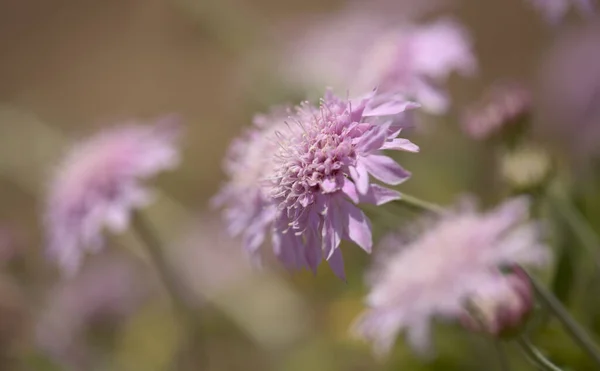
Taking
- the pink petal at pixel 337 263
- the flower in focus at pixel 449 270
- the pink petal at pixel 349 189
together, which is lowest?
the flower in focus at pixel 449 270

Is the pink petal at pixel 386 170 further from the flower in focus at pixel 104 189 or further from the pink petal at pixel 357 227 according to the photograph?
the flower in focus at pixel 104 189

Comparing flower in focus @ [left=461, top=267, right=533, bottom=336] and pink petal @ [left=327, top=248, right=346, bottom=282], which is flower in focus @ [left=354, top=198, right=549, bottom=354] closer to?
flower in focus @ [left=461, top=267, right=533, bottom=336]

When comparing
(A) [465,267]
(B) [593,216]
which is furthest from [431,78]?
(B) [593,216]

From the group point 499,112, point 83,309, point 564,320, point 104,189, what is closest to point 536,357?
point 564,320

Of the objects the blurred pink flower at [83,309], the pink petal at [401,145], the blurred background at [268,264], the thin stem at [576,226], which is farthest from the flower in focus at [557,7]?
the blurred pink flower at [83,309]

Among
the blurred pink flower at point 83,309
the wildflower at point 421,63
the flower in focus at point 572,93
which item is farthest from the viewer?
the blurred pink flower at point 83,309

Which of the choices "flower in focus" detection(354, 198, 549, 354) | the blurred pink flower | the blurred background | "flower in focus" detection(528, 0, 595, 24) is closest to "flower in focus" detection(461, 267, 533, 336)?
"flower in focus" detection(354, 198, 549, 354)

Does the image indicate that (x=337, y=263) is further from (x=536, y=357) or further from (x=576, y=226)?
(x=576, y=226)
